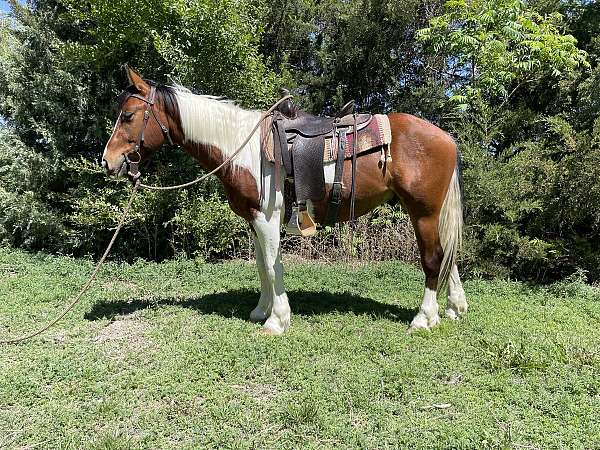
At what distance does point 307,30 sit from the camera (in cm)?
832

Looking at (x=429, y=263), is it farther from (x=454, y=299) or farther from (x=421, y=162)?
(x=421, y=162)

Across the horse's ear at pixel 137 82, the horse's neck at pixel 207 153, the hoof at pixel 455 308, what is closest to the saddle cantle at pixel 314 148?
the horse's neck at pixel 207 153

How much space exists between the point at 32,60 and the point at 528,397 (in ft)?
26.5

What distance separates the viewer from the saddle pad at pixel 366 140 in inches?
138

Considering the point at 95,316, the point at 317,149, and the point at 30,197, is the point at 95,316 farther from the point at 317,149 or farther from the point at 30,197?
the point at 30,197

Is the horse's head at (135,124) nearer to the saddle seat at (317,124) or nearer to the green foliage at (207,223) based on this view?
the saddle seat at (317,124)

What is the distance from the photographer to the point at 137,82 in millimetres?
3381

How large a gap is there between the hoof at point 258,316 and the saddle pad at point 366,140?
1.52m

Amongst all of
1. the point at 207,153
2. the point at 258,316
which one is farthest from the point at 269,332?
the point at 207,153

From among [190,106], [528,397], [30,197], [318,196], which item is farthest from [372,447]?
[30,197]

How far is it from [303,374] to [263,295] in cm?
119

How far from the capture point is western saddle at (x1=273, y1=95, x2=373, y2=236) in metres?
3.47

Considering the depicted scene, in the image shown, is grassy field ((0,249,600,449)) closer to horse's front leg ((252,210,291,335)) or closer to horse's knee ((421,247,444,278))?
horse's front leg ((252,210,291,335))

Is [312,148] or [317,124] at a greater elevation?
[317,124]
